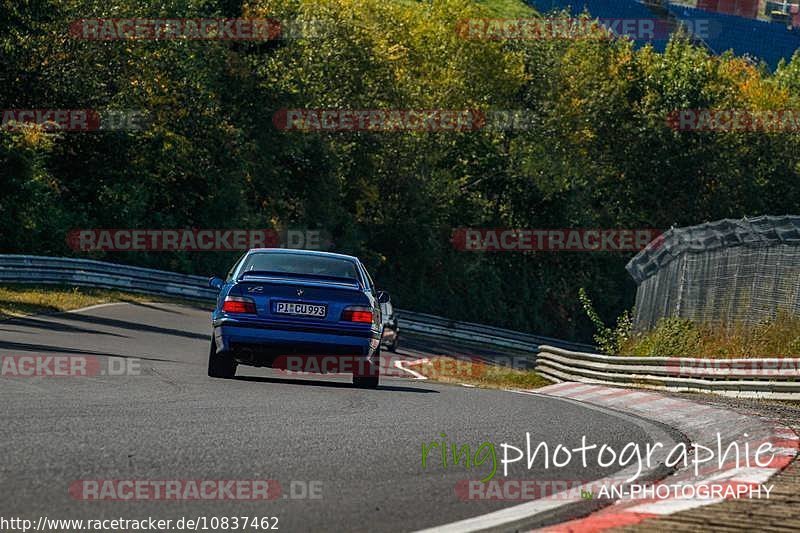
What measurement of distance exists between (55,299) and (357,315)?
60.0 feet

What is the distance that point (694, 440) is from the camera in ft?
32.8

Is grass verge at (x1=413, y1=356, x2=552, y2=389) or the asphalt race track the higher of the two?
the asphalt race track

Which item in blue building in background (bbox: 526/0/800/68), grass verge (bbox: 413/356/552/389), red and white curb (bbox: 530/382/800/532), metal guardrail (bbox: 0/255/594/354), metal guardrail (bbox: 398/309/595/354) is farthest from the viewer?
blue building in background (bbox: 526/0/800/68)

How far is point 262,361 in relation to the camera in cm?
1388

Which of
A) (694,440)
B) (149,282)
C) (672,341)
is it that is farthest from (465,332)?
(694,440)

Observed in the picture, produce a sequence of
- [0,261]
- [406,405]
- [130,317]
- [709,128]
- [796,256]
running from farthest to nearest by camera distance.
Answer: [709,128], [0,261], [130,317], [796,256], [406,405]

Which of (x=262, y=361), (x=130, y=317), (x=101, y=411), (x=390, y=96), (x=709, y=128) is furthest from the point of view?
(x=709, y=128)

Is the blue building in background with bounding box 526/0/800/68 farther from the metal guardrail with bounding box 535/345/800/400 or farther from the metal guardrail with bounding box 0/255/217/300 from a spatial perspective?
the metal guardrail with bounding box 535/345/800/400

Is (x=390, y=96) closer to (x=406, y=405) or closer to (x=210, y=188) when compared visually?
(x=210, y=188)

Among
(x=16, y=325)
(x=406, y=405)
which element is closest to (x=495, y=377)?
(x=16, y=325)

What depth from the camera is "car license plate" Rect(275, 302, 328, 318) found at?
1364 cm

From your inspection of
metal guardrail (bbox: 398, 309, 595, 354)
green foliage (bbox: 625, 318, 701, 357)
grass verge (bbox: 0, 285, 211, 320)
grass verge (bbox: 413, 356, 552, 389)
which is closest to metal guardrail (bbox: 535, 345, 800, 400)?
grass verge (bbox: 413, 356, 552, 389)

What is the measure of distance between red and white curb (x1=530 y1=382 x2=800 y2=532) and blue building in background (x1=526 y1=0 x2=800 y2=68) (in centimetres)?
10390

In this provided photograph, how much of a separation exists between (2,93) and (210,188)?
9101mm
